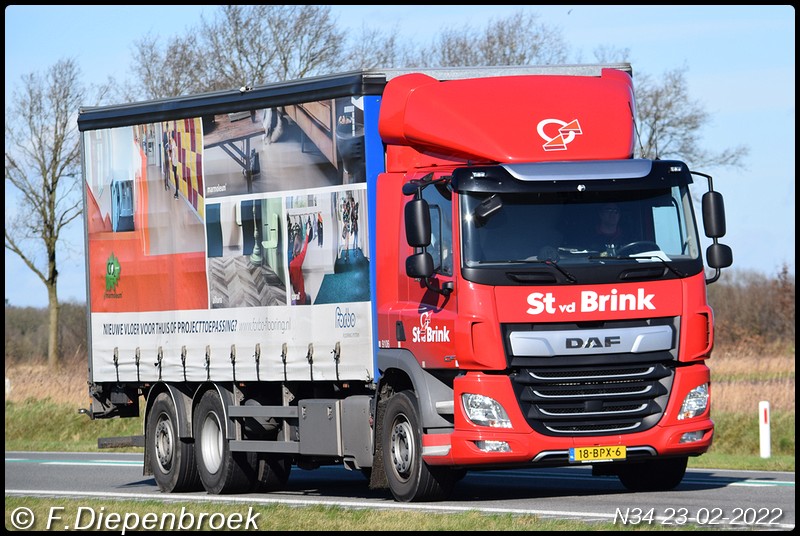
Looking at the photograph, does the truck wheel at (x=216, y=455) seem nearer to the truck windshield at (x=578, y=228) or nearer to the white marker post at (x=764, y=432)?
the truck windshield at (x=578, y=228)

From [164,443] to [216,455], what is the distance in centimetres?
110

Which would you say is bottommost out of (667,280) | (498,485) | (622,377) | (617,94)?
(498,485)

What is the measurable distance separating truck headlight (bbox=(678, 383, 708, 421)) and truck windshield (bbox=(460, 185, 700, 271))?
122 cm

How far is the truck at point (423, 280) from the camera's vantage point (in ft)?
43.2

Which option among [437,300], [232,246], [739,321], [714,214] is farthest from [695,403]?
[739,321]

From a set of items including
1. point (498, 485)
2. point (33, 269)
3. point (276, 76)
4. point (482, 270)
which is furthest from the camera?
point (33, 269)

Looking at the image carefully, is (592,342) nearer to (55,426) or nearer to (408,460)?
(408,460)

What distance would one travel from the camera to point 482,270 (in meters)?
13.1

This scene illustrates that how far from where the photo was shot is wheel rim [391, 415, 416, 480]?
45.4 ft

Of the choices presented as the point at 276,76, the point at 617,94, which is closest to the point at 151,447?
the point at 617,94

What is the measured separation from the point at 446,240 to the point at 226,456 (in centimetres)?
483

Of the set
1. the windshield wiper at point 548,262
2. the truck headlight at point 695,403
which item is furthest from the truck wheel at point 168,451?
the truck headlight at point 695,403

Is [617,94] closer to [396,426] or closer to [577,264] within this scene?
[577,264]

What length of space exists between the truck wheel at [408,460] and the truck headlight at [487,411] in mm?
656
